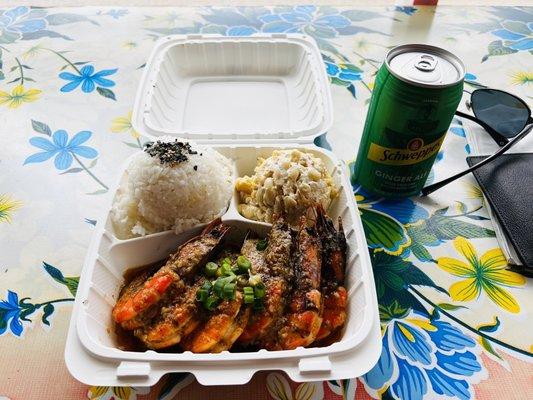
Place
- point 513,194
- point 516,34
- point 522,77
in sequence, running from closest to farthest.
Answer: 1. point 513,194
2. point 522,77
3. point 516,34

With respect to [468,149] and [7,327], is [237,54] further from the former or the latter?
[7,327]

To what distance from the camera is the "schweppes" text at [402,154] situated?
1.43m

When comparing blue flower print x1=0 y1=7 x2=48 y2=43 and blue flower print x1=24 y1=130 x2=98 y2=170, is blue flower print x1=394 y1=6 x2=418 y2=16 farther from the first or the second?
blue flower print x1=0 y1=7 x2=48 y2=43

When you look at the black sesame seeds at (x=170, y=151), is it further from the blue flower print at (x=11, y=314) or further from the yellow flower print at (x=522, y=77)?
the yellow flower print at (x=522, y=77)

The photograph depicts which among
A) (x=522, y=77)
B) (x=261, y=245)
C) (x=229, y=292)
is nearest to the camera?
(x=229, y=292)

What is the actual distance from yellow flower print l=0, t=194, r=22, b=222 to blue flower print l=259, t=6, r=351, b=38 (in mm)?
1780

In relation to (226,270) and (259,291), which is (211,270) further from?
(259,291)

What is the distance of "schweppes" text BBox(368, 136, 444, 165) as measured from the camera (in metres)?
1.43

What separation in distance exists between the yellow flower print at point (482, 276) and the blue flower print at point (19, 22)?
2.79 m

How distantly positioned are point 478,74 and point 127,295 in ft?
7.16

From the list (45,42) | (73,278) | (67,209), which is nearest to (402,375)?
(73,278)

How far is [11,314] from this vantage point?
132cm

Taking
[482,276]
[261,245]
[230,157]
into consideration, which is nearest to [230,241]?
[261,245]

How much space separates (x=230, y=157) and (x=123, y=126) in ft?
2.30
